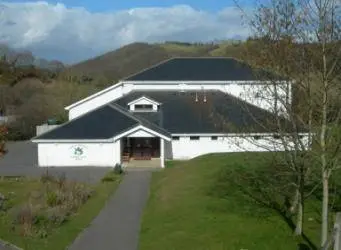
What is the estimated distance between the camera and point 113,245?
17.1 m

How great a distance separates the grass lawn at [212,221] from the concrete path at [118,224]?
1.37 ft

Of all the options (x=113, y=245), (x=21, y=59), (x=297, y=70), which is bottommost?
(x=113, y=245)

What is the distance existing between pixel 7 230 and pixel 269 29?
417 inches

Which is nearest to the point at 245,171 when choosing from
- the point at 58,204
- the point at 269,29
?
the point at 58,204

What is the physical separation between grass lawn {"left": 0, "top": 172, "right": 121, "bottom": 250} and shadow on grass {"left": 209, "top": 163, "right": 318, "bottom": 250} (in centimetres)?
533

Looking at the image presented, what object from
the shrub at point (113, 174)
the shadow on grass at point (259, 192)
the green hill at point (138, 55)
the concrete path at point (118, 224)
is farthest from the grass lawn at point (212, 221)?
the green hill at point (138, 55)

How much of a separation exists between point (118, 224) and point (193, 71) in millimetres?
31287

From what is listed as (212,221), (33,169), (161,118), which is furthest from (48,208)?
(161,118)

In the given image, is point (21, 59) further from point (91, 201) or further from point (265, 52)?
point (265, 52)

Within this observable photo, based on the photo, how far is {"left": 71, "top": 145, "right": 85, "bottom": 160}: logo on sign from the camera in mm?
39531

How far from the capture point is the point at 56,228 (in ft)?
65.2

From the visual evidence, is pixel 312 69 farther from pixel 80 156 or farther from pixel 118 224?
pixel 80 156

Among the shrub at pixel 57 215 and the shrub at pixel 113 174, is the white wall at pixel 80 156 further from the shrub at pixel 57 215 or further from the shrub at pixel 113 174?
the shrub at pixel 57 215

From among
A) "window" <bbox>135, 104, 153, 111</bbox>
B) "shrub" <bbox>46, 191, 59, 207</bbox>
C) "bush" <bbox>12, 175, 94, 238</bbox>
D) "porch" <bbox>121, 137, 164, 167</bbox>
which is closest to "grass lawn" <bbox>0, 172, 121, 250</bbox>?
"bush" <bbox>12, 175, 94, 238</bbox>
